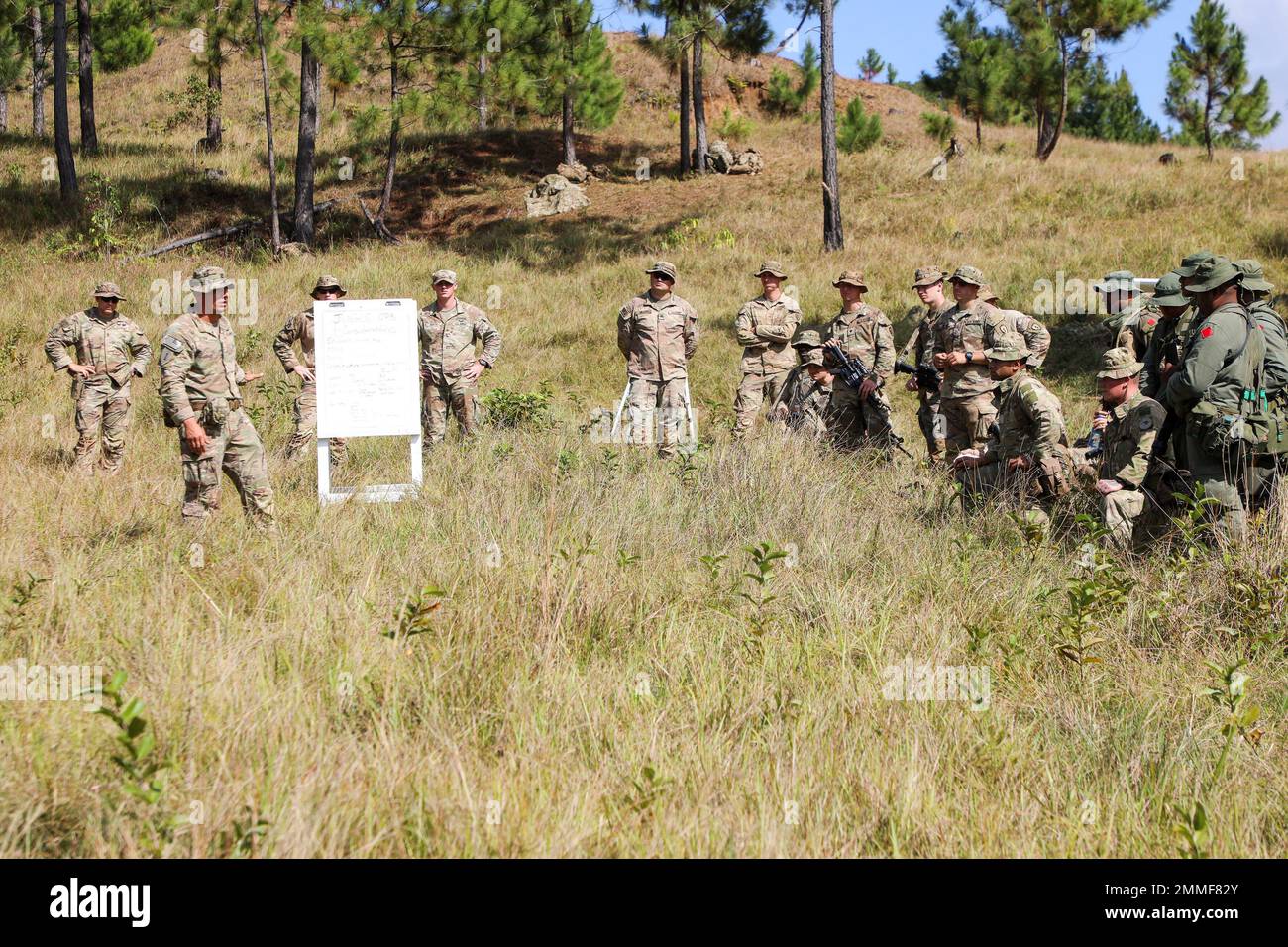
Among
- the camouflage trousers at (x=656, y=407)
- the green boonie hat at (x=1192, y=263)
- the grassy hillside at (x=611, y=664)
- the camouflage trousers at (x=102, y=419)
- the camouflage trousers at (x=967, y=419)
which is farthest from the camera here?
the camouflage trousers at (x=656, y=407)

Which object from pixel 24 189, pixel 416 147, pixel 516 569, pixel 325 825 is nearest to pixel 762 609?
pixel 516 569

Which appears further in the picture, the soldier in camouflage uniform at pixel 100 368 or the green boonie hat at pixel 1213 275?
the soldier in camouflage uniform at pixel 100 368

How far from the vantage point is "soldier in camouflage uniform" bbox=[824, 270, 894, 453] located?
8.71 meters

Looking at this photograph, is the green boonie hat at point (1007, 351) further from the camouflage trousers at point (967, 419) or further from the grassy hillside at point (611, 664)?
the camouflage trousers at point (967, 419)

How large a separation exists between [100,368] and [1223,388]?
880cm

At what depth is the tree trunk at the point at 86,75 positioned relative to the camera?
23.1 metres

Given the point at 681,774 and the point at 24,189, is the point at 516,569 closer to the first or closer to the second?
the point at 681,774

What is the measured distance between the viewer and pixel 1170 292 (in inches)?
272

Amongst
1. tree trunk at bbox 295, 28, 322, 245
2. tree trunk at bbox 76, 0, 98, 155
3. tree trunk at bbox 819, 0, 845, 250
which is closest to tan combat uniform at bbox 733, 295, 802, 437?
tree trunk at bbox 819, 0, 845, 250

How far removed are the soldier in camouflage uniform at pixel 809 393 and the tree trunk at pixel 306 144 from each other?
1322 centimetres

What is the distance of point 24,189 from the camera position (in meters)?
21.6

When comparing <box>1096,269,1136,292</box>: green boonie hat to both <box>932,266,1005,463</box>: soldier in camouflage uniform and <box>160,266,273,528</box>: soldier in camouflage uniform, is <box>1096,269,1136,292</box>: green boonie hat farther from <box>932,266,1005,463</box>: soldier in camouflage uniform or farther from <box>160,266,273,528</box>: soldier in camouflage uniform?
<box>160,266,273,528</box>: soldier in camouflage uniform

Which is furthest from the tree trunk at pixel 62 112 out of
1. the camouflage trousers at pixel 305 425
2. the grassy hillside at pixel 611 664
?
the camouflage trousers at pixel 305 425
